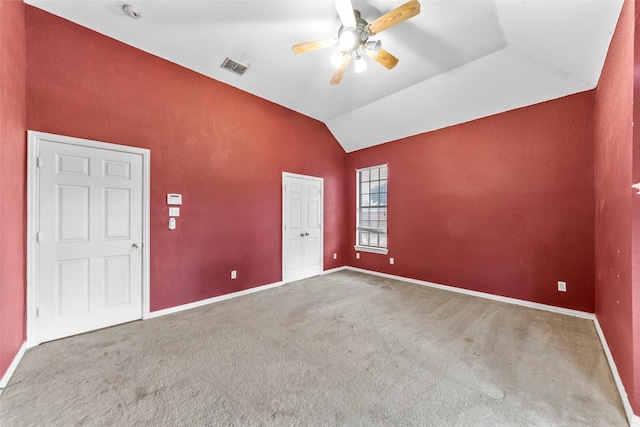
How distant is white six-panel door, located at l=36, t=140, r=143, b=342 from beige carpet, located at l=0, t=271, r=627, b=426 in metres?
0.26

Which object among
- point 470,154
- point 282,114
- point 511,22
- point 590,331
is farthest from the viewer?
point 282,114

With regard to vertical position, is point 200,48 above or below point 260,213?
above

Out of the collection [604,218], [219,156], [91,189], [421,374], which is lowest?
[421,374]

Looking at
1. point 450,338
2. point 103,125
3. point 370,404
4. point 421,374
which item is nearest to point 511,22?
point 450,338

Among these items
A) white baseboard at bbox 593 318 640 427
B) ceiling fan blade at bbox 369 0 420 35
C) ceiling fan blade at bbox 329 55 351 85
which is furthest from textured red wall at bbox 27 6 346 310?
white baseboard at bbox 593 318 640 427

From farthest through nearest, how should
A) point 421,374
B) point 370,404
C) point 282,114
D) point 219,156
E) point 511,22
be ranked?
point 282,114 → point 219,156 → point 511,22 → point 421,374 → point 370,404

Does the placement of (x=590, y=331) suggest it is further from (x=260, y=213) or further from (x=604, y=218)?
(x=260, y=213)

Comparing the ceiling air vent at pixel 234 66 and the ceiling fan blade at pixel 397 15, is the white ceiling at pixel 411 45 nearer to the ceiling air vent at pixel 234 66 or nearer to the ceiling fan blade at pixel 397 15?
the ceiling air vent at pixel 234 66

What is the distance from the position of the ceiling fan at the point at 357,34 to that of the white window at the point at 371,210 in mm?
2724

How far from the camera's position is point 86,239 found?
2.56m

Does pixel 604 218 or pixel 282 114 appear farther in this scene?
pixel 282 114

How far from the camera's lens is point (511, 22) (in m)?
2.31

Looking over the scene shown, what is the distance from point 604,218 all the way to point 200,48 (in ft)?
15.3

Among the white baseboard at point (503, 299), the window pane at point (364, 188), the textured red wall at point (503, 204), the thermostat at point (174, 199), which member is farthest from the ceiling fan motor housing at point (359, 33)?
the white baseboard at point (503, 299)
